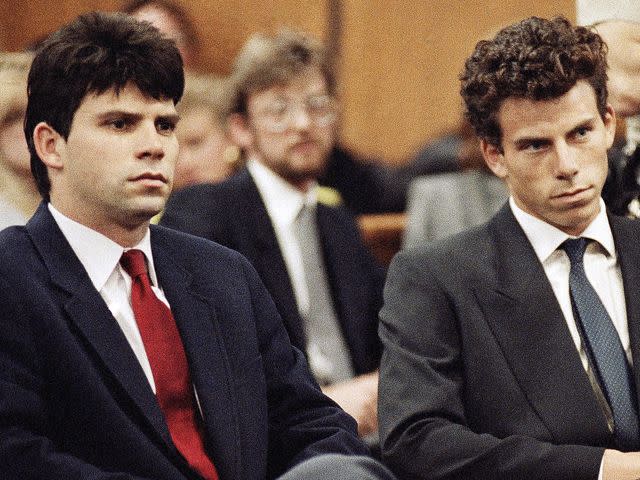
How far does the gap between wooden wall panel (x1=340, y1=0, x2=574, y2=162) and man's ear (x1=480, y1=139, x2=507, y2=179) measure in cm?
220

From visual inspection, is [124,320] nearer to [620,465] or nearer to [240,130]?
[620,465]

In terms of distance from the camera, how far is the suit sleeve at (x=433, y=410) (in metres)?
1.83

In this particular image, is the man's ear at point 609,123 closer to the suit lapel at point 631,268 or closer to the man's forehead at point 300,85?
the suit lapel at point 631,268

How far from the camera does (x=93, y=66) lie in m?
1.73

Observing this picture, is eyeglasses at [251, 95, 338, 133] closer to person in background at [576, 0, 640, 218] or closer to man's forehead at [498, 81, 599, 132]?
person in background at [576, 0, 640, 218]

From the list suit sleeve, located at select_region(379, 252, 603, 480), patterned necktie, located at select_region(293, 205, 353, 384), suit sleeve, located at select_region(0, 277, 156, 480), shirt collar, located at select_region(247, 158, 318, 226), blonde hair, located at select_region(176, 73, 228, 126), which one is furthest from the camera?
blonde hair, located at select_region(176, 73, 228, 126)

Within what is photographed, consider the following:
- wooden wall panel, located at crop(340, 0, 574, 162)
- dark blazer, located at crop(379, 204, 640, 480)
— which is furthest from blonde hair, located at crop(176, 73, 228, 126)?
dark blazer, located at crop(379, 204, 640, 480)

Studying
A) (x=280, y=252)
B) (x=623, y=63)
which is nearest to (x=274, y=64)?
(x=280, y=252)

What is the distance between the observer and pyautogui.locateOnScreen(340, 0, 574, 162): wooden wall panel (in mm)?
4301

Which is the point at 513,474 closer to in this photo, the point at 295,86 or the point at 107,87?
the point at 107,87

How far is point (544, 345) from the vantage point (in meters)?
1.94

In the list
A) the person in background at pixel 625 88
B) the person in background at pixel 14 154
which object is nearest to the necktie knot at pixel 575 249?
the person in background at pixel 625 88

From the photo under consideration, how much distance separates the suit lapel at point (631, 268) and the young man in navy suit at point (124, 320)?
480 mm

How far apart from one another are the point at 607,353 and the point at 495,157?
0.39 metres
